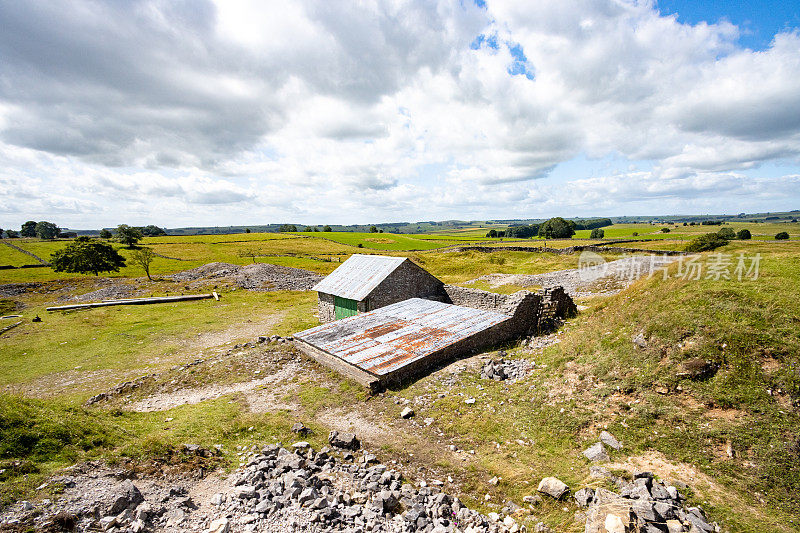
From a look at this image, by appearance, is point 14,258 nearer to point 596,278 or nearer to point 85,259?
point 85,259

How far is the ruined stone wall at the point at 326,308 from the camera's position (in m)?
29.3

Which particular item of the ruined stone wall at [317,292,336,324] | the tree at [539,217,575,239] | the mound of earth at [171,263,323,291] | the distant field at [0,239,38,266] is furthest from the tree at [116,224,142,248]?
the tree at [539,217,575,239]

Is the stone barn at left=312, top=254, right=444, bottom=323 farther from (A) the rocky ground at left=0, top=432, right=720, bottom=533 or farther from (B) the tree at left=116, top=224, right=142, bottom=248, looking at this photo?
(B) the tree at left=116, top=224, right=142, bottom=248

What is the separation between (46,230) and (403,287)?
186208 mm

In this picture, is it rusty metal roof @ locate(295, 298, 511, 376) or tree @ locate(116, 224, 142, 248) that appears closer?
rusty metal roof @ locate(295, 298, 511, 376)

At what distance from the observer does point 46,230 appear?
136250 mm

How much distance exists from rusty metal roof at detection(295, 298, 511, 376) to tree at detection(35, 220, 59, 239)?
18222 centimetres

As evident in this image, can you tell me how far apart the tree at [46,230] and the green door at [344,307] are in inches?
6905

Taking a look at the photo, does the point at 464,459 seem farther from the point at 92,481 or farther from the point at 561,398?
the point at 92,481

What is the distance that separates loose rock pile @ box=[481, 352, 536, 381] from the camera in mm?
15344

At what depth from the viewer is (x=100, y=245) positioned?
222 ft

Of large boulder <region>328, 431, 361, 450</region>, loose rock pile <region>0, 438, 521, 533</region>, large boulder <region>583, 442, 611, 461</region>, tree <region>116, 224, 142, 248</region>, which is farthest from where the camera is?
tree <region>116, 224, 142, 248</region>

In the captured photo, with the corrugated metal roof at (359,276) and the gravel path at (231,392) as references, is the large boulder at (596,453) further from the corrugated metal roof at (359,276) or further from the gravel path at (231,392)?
the corrugated metal roof at (359,276)

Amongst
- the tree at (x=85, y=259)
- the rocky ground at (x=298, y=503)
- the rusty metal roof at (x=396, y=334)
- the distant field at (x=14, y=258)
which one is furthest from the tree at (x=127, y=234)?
the rocky ground at (x=298, y=503)
